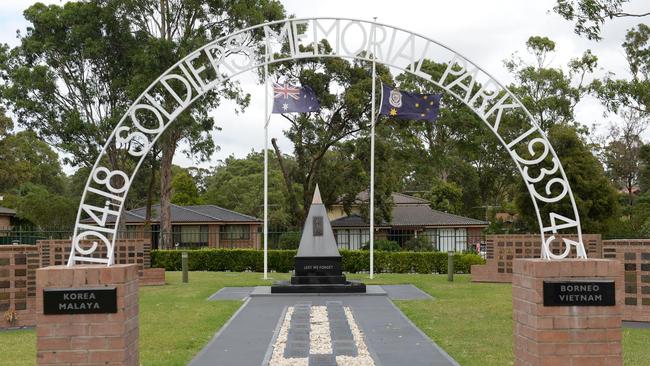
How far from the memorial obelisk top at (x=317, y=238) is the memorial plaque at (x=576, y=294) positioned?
40.8ft

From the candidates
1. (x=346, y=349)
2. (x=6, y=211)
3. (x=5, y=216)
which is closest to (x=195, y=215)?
(x=6, y=211)

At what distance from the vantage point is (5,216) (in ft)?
147

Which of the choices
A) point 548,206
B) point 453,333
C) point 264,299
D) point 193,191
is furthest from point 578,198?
point 193,191

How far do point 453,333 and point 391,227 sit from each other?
93.8ft

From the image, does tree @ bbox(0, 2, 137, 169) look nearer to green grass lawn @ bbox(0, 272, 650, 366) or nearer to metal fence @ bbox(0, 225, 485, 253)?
metal fence @ bbox(0, 225, 485, 253)

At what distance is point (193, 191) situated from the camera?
6150 centimetres

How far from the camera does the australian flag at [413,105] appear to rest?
20094mm

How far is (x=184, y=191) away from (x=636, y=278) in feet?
166

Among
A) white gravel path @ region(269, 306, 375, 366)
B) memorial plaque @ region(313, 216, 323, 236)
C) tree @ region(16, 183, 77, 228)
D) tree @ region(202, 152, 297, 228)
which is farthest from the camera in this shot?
tree @ region(202, 152, 297, 228)

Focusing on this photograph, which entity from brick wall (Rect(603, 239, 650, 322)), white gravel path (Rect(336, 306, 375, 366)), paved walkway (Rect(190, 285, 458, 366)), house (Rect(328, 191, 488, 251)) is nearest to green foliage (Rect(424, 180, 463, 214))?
house (Rect(328, 191, 488, 251))

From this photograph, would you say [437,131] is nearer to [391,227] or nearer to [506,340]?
[391,227]

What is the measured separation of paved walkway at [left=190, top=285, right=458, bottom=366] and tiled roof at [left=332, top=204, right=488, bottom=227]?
72.7 feet

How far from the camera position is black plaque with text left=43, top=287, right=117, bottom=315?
6926 millimetres

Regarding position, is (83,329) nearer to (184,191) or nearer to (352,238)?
(352,238)
